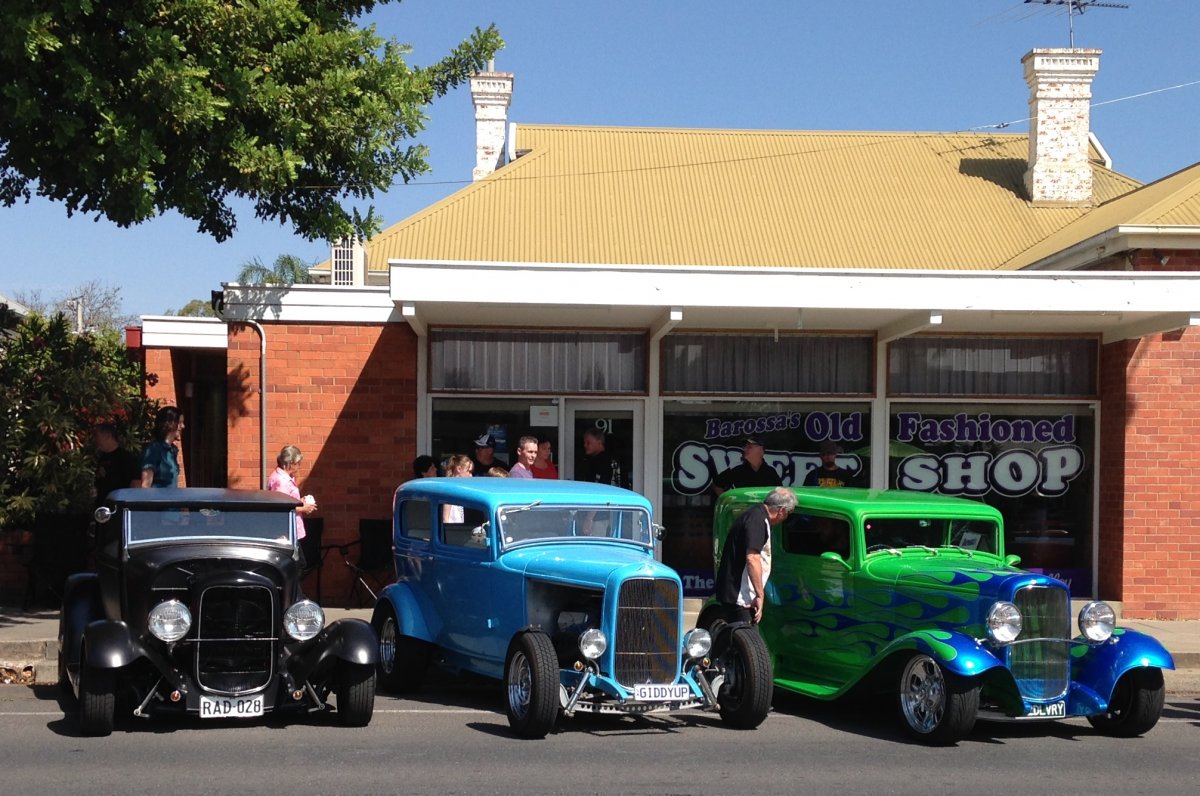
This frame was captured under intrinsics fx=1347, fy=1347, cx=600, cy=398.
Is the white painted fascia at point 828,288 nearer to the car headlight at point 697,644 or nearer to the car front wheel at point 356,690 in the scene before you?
the car headlight at point 697,644

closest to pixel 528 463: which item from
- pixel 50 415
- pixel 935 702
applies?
pixel 50 415

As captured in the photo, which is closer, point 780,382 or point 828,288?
point 828,288

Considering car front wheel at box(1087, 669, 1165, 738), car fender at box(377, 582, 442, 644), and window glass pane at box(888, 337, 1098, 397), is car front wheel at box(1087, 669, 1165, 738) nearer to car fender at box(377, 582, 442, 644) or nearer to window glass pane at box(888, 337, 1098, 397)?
car fender at box(377, 582, 442, 644)

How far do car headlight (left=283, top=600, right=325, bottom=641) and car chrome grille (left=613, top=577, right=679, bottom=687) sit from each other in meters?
1.99

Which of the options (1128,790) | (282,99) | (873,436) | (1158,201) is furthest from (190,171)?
(1158,201)

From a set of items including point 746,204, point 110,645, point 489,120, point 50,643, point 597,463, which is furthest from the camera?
point 489,120

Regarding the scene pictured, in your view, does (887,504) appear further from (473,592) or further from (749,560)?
(473,592)

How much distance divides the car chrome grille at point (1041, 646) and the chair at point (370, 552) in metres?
7.13

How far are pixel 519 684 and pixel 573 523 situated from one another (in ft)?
4.96

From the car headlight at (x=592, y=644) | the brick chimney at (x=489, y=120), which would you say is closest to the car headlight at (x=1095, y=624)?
the car headlight at (x=592, y=644)

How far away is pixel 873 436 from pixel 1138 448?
2.86 meters

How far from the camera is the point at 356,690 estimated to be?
892 cm

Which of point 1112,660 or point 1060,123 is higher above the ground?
point 1060,123

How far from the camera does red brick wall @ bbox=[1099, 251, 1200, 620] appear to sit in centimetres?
1478
